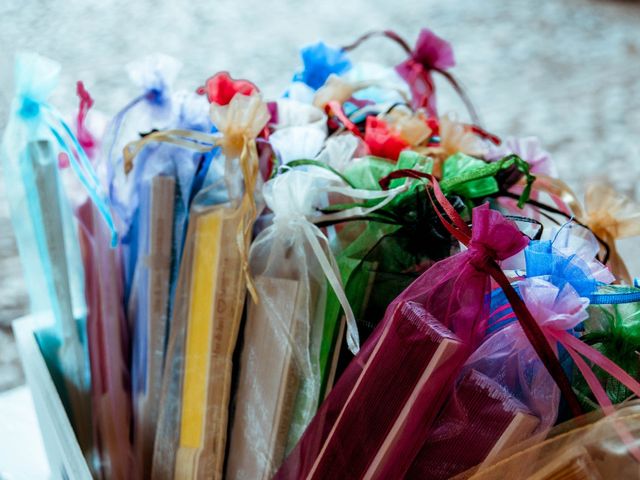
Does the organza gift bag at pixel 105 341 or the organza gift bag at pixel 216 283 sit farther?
the organza gift bag at pixel 105 341

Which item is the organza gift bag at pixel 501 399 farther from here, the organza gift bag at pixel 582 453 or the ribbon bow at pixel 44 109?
the ribbon bow at pixel 44 109

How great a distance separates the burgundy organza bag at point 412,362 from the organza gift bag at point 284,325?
7 centimetres

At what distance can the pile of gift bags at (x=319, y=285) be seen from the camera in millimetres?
453

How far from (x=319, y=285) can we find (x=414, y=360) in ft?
0.46

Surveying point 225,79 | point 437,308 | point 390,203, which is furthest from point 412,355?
point 225,79

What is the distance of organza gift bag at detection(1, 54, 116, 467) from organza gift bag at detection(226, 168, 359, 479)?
17 centimetres

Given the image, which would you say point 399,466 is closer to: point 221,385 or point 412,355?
point 412,355

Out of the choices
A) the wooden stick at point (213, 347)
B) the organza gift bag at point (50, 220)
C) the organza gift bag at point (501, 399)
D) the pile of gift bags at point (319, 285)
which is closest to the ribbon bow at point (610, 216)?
the pile of gift bags at point (319, 285)

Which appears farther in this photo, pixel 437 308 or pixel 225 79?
pixel 225 79

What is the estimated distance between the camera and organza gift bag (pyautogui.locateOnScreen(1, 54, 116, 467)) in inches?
26.3

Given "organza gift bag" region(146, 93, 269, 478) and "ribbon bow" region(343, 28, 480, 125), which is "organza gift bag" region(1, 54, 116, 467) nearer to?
"organza gift bag" region(146, 93, 269, 478)

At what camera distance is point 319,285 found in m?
0.58

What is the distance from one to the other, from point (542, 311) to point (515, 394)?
0.20 ft

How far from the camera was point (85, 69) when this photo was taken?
1.61 metres
